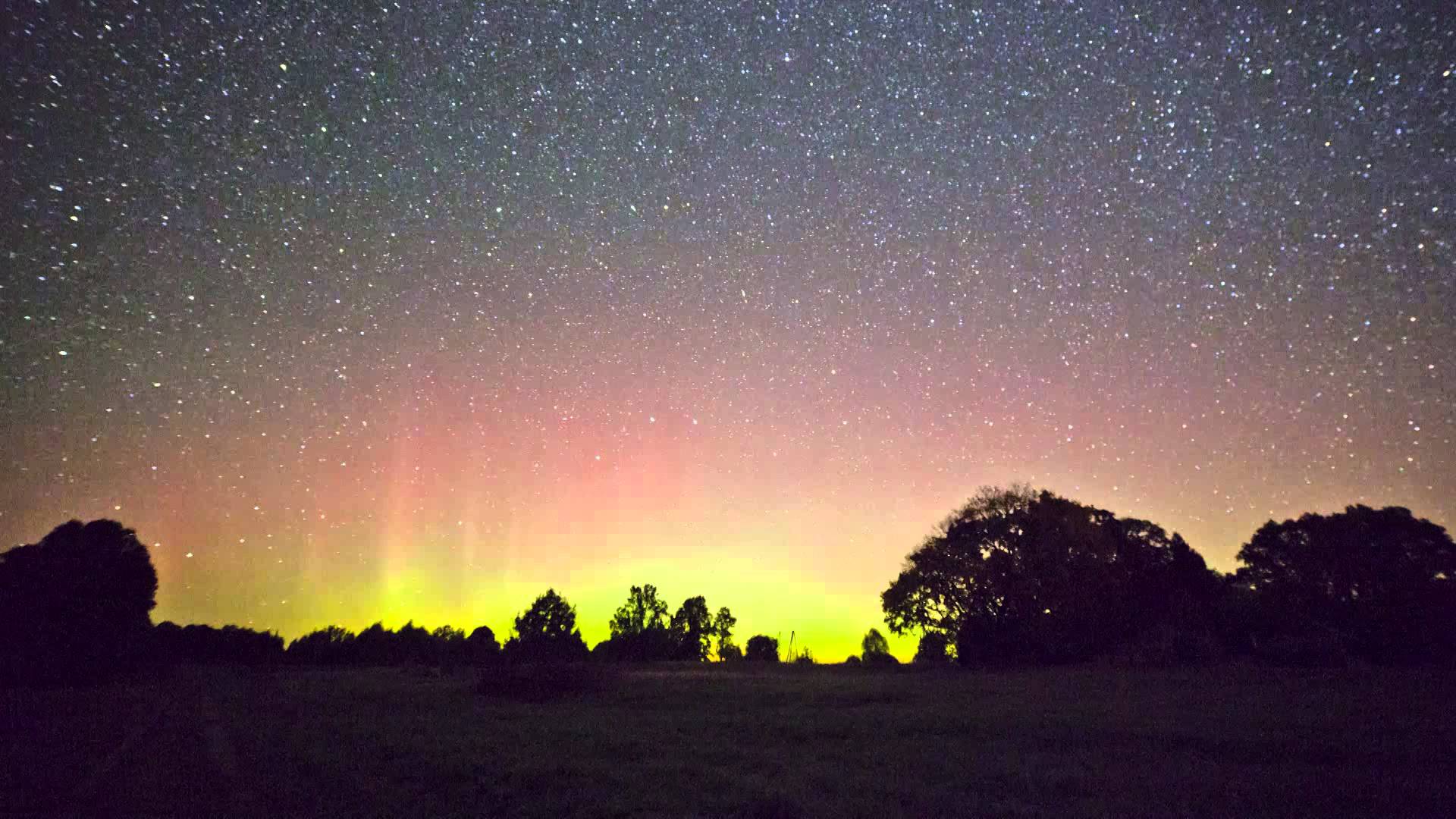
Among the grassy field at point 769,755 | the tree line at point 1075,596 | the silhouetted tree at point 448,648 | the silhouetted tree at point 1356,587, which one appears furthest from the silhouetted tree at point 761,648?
the grassy field at point 769,755

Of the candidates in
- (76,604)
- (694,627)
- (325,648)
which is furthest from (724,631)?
(76,604)

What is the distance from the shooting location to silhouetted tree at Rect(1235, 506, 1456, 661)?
3372 cm

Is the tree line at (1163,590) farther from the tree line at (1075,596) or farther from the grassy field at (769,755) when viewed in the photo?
the grassy field at (769,755)

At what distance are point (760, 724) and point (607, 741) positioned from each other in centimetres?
373

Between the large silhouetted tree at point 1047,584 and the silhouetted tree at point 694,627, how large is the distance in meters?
65.8

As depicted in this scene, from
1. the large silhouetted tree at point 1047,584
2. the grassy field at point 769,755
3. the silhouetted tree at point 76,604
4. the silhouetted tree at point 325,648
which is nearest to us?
the grassy field at point 769,755

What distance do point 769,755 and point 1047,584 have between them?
108 feet

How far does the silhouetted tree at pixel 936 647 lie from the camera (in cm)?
4144

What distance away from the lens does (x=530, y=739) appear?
42.3 ft

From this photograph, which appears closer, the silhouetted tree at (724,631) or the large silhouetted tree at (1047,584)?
the large silhouetted tree at (1047,584)

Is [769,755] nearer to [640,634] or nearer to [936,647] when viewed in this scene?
[936,647]

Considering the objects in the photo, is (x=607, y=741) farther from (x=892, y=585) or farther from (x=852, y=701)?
(x=892, y=585)

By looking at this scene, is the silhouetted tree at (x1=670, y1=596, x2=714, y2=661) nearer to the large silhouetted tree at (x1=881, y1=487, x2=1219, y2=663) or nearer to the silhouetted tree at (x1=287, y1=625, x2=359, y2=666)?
the silhouetted tree at (x1=287, y1=625, x2=359, y2=666)

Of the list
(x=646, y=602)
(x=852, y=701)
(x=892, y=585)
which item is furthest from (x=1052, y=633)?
(x=646, y=602)
